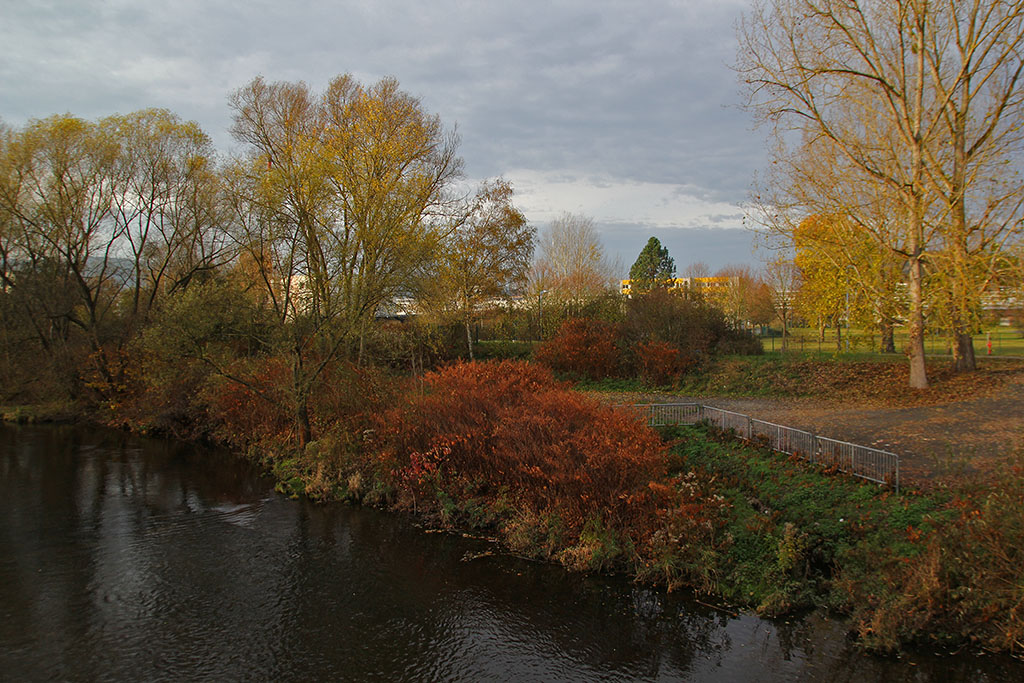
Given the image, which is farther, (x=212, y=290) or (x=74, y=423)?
(x=74, y=423)

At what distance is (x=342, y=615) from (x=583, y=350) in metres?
17.1

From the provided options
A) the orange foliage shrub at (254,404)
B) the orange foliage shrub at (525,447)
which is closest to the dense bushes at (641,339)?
the orange foliage shrub at (525,447)

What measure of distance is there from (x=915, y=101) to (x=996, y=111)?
2563 millimetres

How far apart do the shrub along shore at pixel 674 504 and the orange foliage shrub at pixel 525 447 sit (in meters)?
0.03

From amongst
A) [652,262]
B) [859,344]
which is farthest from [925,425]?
[652,262]

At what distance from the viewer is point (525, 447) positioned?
11.6m

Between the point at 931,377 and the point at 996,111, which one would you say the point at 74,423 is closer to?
the point at 931,377

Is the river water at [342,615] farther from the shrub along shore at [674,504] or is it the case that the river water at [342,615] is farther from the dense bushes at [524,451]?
the dense bushes at [524,451]

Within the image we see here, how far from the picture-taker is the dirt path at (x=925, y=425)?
11.0 meters

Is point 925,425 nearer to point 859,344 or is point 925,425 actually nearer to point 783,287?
point 859,344

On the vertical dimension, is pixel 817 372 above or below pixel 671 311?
below

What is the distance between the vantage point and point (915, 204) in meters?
18.2

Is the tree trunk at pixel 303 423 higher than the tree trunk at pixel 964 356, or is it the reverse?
the tree trunk at pixel 964 356

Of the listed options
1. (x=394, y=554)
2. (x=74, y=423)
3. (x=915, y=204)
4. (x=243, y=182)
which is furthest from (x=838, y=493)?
(x=74, y=423)
